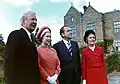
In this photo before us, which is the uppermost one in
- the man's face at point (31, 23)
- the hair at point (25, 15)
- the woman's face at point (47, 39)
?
the hair at point (25, 15)

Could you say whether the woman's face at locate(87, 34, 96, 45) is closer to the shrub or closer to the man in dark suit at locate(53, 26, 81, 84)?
the man in dark suit at locate(53, 26, 81, 84)

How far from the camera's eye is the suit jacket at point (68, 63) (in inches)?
171

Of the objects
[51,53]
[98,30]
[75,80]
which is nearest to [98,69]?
[75,80]

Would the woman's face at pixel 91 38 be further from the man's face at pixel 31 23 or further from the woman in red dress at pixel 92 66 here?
the man's face at pixel 31 23

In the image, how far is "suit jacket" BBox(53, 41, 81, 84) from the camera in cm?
434

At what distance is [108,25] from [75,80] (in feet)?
112

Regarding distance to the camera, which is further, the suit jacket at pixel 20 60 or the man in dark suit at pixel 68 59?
the man in dark suit at pixel 68 59

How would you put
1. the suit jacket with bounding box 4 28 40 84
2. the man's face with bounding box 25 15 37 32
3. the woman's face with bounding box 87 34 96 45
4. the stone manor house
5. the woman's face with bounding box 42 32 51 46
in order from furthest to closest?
the stone manor house → the woman's face with bounding box 87 34 96 45 → the woman's face with bounding box 42 32 51 46 → the man's face with bounding box 25 15 37 32 → the suit jacket with bounding box 4 28 40 84

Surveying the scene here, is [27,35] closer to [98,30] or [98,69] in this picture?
[98,69]

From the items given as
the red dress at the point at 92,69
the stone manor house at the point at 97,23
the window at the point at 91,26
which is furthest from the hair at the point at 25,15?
the window at the point at 91,26

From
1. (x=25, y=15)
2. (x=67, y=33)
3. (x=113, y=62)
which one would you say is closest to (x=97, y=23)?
(x=113, y=62)

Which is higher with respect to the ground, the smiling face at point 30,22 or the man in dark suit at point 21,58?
the smiling face at point 30,22

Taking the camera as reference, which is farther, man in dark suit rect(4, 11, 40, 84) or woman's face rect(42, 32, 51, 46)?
woman's face rect(42, 32, 51, 46)

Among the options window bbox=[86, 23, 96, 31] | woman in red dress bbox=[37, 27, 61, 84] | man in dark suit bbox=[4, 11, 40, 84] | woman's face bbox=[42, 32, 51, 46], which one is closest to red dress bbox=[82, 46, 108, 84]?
woman in red dress bbox=[37, 27, 61, 84]
